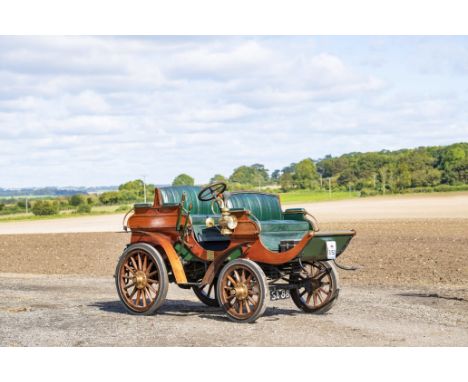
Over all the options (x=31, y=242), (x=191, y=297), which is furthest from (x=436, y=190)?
(x=191, y=297)

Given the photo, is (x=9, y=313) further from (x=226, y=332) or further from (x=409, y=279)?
(x=409, y=279)

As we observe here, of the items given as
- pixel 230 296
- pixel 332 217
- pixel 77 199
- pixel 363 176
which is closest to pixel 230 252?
pixel 230 296

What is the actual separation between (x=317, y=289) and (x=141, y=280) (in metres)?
2.45

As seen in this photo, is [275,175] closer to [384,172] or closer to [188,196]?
[384,172]

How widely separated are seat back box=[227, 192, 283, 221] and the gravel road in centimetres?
A: 139

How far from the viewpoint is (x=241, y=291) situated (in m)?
10.4

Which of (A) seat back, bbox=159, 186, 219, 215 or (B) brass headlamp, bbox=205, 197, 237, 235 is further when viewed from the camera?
(A) seat back, bbox=159, 186, 219, 215

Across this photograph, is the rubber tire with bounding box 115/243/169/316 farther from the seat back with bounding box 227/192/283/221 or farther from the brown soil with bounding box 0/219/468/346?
the seat back with bounding box 227/192/283/221

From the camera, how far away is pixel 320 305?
11.3 meters

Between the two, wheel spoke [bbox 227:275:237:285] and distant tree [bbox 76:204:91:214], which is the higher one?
wheel spoke [bbox 227:275:237:285]

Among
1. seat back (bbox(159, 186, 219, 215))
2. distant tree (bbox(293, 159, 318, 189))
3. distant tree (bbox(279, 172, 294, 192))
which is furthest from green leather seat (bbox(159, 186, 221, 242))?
distant tree (bbox(293, 159, 318, 189))

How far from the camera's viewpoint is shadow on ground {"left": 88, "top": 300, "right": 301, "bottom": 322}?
1141 centimetres

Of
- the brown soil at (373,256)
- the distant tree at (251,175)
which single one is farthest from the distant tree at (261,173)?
the brown soil at (373,256)

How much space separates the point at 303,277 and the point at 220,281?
54.5 inches
